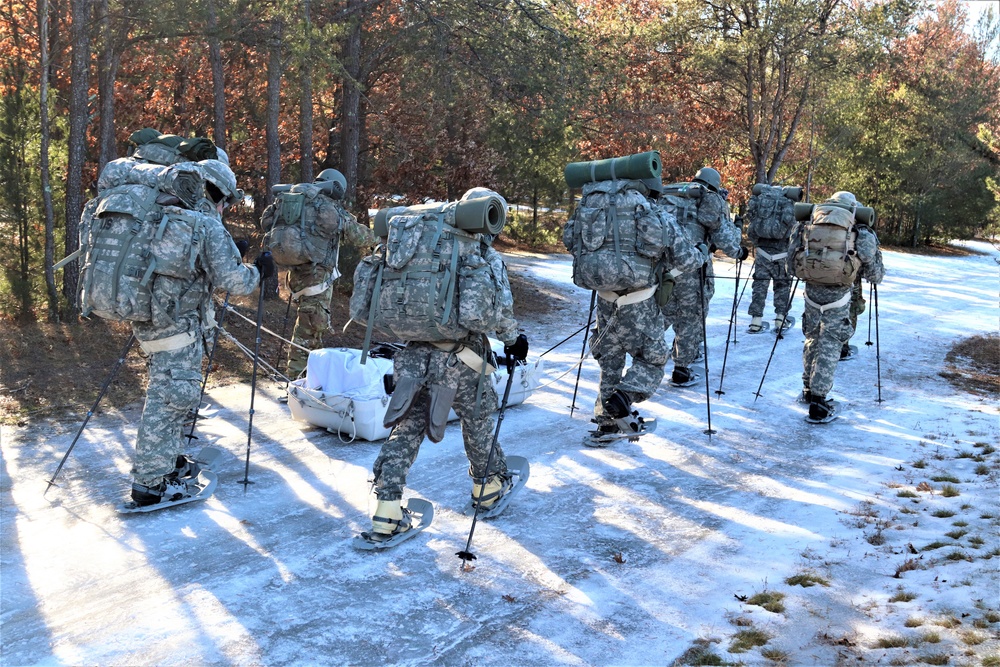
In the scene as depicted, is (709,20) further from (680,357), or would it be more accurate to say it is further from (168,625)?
(168,625)

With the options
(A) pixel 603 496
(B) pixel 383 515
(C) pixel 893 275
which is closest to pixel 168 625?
(B) pixel 383 515

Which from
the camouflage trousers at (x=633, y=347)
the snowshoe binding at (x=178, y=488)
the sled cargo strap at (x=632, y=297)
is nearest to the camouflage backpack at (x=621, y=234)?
the sled cargo strap at (x=632, y=297)

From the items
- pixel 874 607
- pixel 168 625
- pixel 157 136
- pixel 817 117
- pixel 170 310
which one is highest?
pixel 817 117

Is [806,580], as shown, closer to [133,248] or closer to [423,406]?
[423,406]

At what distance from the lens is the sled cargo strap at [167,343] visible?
6020 millimetres

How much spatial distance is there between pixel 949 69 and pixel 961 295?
61.3 ft

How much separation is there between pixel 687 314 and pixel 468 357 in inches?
201

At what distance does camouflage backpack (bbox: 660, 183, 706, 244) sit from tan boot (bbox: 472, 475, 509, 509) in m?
5.10

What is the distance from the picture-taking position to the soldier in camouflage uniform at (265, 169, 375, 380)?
30.4 feet

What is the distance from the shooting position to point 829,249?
897 cm

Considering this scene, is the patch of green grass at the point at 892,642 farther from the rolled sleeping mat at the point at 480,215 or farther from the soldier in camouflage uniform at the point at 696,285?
the soldier in camouflage uniform at the point at 696,285

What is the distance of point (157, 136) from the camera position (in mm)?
6836

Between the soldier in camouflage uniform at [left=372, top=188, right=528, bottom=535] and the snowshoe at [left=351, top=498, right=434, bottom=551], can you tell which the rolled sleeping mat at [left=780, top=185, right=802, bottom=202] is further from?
the snowshoe at [left=351, top=498, right=434, bottom=551]

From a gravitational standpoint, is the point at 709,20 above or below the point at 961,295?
above
